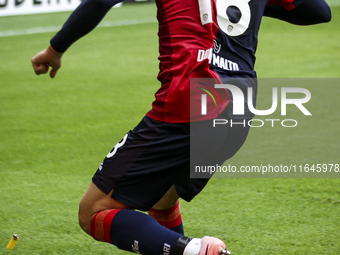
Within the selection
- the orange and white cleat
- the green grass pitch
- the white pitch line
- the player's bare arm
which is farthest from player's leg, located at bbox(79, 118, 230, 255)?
the white pitch line

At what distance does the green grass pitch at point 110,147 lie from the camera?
272 centimetres

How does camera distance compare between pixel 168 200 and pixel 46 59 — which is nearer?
pixel 46 59

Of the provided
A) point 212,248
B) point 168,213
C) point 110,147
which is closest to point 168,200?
point 168,213

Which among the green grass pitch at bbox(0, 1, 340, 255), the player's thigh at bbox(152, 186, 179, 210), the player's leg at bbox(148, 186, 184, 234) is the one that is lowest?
the green grass pitch at bbox(0, 1, 340, 255)

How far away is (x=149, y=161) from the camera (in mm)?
1888

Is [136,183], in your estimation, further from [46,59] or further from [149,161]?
[46,59]

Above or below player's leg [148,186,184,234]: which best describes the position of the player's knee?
above

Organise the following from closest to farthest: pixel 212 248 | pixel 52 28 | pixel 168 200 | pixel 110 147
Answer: pixel 212 248 < pixel 168 200 < pixel 110 147 < pixel 52 28

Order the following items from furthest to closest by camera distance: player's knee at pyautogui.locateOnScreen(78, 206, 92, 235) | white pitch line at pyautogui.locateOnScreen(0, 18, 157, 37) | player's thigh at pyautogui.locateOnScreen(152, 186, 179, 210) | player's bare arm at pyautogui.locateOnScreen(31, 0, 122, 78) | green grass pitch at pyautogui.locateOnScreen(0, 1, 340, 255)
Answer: white pitch line at pyautogui.locateOnScreen(0, 18, 157, 37), green grass pitch at pyautogui.locateOnScreen(0, 1, 340, 255), player's thigh at pyautogui.locateOnScreen(152, 186, 179, 210), player's knee at pyautogui.locateOnScreen(78, 206, 92, 235), player's bare arm at pyautogui.locateOnScreen(31, 0, 122, 78)

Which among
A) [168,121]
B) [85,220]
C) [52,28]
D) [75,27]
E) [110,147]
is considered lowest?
[52,28]

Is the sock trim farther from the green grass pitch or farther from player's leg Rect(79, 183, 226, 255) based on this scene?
the green grass pitch

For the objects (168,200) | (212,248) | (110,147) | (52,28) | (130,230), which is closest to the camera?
(212,248)

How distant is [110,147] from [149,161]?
2435mm

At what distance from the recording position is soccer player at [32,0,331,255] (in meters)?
1.84
